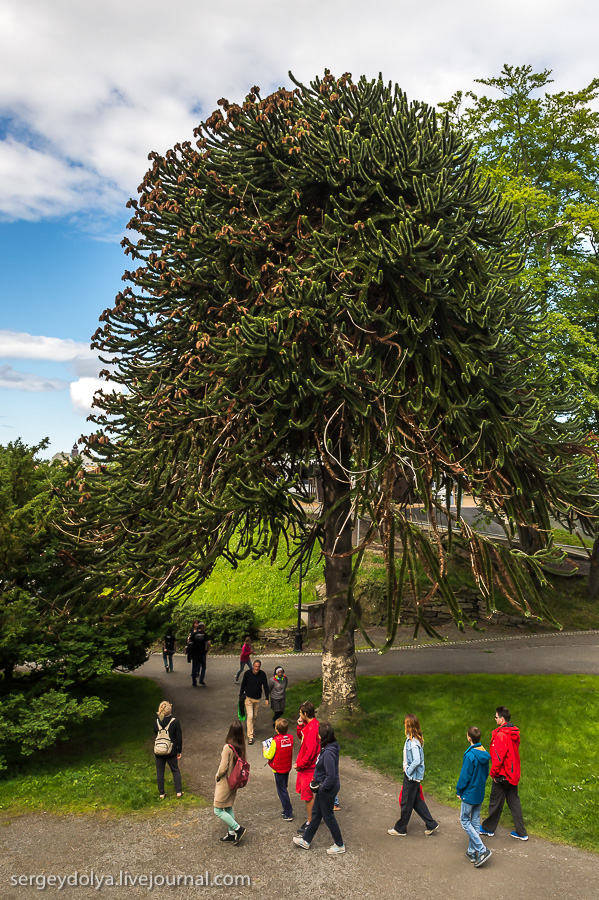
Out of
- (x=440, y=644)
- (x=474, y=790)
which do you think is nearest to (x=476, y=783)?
(x=474, y=790)

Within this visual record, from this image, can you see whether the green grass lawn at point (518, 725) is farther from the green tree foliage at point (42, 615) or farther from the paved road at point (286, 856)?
the green tree foliage at point (42, 615)

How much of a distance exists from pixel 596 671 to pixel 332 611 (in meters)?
7.46

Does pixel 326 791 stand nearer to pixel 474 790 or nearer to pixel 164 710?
pixel 474 790

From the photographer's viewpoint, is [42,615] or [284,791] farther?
[42,615]

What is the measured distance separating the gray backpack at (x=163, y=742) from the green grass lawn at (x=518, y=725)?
10.7 feet

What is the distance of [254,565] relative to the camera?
1021 inches

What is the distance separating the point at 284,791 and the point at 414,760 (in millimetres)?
1955

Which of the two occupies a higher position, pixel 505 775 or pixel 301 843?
pixel 505 775

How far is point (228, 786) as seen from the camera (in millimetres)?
7562

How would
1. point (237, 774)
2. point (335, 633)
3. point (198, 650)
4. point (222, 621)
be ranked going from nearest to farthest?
point (237, 774), point (335, 633), point (198, 650), point (222, 621)

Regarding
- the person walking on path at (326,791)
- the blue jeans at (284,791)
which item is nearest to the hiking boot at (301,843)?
the person walking on path at (326,791)

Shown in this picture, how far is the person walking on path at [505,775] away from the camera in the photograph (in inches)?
308

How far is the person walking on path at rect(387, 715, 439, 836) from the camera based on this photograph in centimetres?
757

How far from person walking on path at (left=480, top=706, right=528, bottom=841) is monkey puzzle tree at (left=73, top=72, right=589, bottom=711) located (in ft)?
8.34
